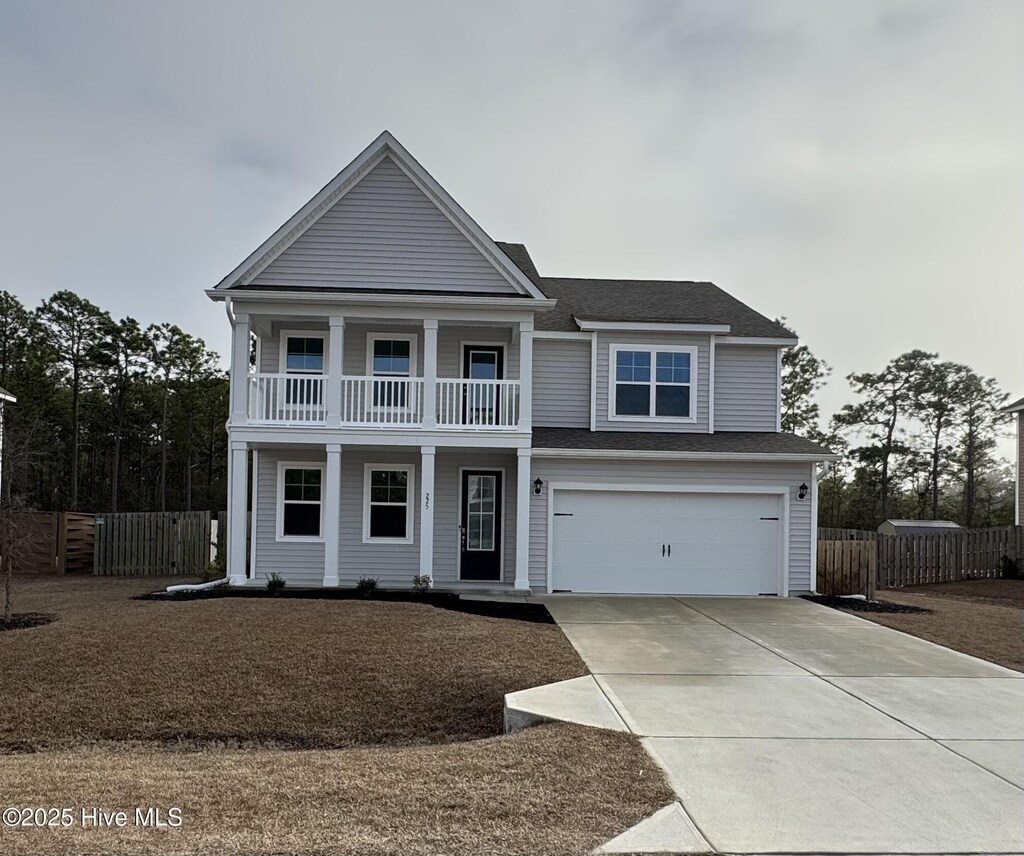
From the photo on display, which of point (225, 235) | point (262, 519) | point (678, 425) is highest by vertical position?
point (225, 235)

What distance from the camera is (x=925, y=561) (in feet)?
72.5

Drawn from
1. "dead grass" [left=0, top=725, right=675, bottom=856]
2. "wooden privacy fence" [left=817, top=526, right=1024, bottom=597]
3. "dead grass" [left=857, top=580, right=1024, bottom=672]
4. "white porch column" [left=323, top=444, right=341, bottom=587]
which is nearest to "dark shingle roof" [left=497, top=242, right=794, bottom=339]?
"white porch column" [left=323, top=444, right=341, bottom=587]

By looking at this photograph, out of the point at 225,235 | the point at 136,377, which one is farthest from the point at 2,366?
the point at 225,235

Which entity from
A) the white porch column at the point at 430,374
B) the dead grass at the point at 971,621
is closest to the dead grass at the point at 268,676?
the white porch column at the point at 430,374

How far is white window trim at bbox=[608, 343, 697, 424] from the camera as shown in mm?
17312

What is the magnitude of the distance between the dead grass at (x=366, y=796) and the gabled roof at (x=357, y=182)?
1059cm

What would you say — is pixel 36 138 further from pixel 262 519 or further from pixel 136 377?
pixel 136 377

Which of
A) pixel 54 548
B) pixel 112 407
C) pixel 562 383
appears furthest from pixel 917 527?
pixel 112 407

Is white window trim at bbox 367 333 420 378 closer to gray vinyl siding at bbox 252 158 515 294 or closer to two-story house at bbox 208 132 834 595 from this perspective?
two-story house at bbox 208 132 834 595

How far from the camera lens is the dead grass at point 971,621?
11.3 meters

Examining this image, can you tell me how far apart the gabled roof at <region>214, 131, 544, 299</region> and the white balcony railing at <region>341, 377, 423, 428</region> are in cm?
274

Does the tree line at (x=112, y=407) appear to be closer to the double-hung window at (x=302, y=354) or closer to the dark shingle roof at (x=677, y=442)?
the double-hung window at (x=302, y=354)

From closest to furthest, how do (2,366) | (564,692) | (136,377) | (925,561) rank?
(564,692) < (925,561) < (2,366) < (136,377)

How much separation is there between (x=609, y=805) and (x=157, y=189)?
18.8 m
